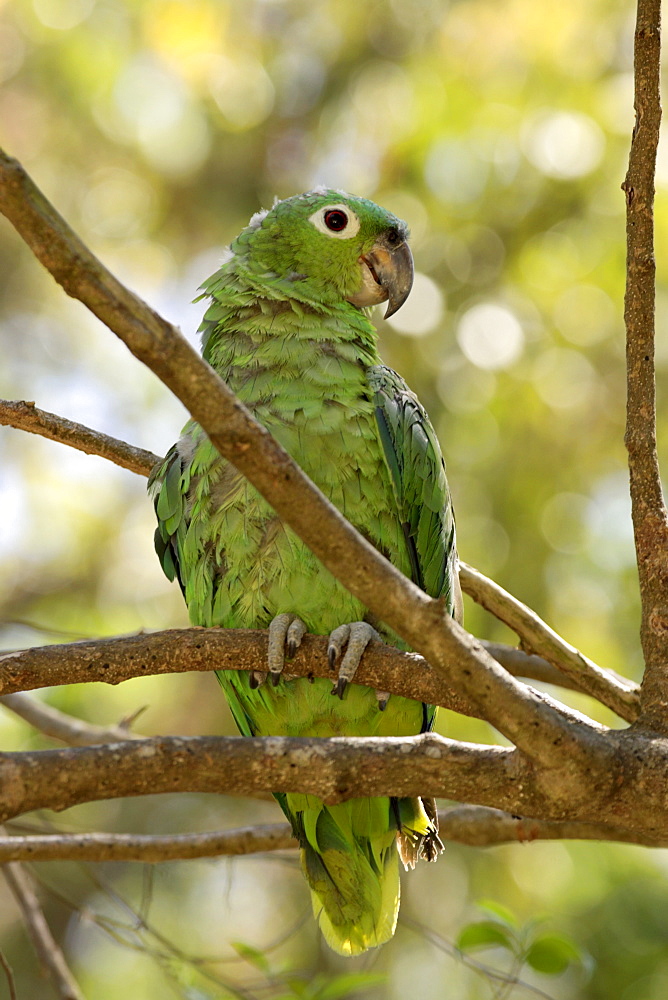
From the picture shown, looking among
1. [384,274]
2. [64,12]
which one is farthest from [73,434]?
[64,12]

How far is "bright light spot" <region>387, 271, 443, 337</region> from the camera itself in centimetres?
539

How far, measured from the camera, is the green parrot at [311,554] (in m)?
2.63

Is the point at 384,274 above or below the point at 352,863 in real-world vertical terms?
above

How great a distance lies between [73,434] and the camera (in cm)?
271

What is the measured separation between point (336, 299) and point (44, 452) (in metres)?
3.60

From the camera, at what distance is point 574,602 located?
17.1ft

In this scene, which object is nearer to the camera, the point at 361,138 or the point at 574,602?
the point at 574,602

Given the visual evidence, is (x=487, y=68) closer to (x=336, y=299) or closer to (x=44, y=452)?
(x=336, y=299)

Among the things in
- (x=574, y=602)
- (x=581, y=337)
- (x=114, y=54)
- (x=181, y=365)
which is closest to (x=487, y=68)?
(x=581, y=337)

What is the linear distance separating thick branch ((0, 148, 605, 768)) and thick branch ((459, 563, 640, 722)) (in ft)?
3.50

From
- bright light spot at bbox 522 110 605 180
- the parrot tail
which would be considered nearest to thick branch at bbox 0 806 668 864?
the parrot tail

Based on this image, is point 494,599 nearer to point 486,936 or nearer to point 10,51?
point 486,936

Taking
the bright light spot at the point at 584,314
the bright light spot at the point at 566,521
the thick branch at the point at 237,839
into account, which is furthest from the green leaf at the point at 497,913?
the bright light spot at the point at 584,314

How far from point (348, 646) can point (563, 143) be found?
409cm
